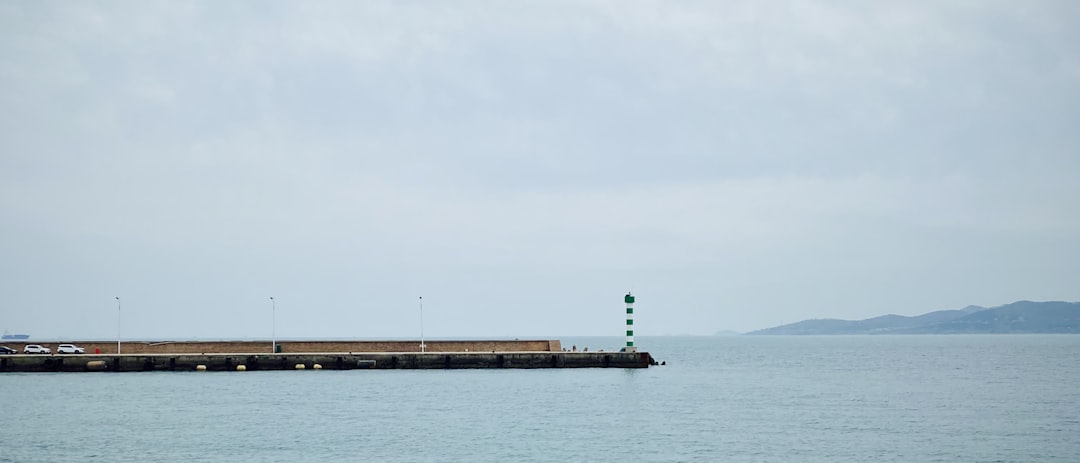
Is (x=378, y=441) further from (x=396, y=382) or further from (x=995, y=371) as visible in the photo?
(x=995, y=371)

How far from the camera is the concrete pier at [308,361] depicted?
92.2 metres

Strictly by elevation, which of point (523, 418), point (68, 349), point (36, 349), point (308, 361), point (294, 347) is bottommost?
point (523, 418)

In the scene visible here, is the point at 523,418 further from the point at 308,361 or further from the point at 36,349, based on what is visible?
the point at 36,349

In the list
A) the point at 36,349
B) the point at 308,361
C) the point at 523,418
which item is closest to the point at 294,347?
the point at 308,361

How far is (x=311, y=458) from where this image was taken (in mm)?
45875

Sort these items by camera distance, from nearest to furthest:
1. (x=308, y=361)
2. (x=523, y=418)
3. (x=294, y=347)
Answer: (x=523, y=418) → (x=308, y=361) → (x=294, y=347)

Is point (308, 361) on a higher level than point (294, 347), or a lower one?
lower

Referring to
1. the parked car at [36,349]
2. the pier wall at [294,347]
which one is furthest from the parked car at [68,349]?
the parked car at [36,349]

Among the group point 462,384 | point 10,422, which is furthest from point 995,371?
point 10,422

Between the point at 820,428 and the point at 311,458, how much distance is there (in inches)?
1026

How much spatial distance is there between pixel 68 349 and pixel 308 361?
2181 cm

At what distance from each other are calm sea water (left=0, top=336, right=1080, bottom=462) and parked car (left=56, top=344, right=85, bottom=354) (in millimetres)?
6651

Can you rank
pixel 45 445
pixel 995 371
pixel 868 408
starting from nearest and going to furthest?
1. pixel 45 445
2. pixel 868 408
3. pixel 995 371

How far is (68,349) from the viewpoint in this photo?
97250 mm
